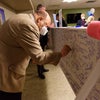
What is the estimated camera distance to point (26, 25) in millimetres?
1221

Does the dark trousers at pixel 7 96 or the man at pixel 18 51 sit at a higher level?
the man at pixel 18 51

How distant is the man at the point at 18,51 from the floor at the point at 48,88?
107 cm

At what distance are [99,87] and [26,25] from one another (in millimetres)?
703

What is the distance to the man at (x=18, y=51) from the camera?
1.23 meters

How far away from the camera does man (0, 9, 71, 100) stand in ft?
4.03

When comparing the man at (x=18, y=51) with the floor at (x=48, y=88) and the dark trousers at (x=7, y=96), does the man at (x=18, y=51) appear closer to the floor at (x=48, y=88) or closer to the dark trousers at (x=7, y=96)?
the dark trousers at (x=7, y=96)

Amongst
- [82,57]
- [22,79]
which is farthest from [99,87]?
[22,79]

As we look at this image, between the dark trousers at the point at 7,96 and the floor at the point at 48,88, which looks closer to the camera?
the dark trousers at the point at 7,96

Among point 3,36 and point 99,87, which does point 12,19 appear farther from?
point 99,87

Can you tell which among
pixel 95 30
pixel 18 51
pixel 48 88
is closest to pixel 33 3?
pixel 48 88

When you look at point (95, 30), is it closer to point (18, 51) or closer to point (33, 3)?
point (18, 51)

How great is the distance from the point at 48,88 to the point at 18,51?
154 cm

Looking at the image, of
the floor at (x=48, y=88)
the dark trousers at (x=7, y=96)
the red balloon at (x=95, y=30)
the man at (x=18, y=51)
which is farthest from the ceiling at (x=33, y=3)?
the red balloon at (x=95, y=30)

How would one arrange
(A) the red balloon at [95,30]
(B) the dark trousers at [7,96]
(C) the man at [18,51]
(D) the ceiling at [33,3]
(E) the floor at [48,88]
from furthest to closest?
(D) the ceiling at [33,3] → (E) the floor at [48,88] → (B) the dark trousers at [7,96] → (C) the man at [18,51] → (A) the red balloon at [95,30]
